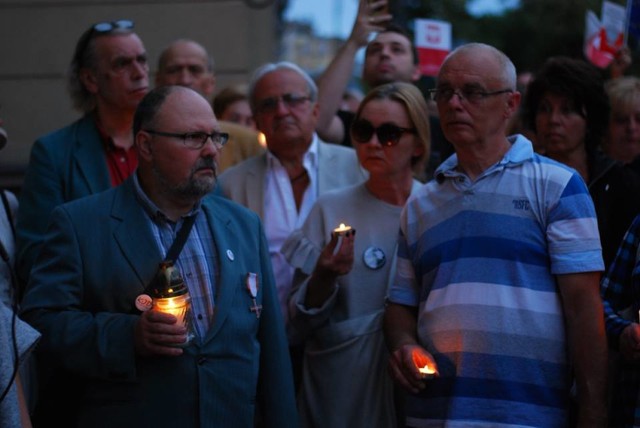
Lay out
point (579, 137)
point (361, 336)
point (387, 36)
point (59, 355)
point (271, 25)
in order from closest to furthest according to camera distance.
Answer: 1. point (59, 355)
2. point (361, 336)
3. point (579, 137)
4. point (387, 36)
5. point (271, 25)

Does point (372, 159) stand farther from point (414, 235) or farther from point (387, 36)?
point (387, 36)

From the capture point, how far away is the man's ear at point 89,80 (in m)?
5.18

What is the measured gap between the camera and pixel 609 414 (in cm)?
394

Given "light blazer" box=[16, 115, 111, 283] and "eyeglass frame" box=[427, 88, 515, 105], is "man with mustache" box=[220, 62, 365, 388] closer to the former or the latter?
"light blazer" box=[16, 115, 111, 283]

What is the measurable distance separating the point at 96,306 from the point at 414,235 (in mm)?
1277

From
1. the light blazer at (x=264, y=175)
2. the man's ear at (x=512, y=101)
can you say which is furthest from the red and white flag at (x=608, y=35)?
the man's ear at (x=512, y=101)

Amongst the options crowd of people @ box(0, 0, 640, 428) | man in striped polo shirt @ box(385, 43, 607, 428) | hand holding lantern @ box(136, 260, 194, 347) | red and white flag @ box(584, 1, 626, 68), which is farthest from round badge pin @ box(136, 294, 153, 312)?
red and white flag @ box(584, 1, 626, 68)

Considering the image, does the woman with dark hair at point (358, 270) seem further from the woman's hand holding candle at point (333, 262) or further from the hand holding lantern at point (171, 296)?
the hand holding lantern at point (171, 296)

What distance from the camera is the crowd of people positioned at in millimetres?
3729

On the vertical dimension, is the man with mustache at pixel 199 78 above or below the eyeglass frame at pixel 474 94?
below

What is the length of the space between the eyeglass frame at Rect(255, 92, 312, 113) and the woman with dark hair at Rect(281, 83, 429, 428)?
58 centimetres

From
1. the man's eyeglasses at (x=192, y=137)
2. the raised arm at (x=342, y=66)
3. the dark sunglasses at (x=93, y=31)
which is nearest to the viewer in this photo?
the man's eyeglasses at (x=192, y=137)

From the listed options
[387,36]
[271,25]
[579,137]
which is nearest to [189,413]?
[579,137]

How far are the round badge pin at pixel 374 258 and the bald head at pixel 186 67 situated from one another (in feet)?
7.58
